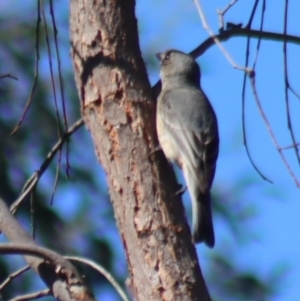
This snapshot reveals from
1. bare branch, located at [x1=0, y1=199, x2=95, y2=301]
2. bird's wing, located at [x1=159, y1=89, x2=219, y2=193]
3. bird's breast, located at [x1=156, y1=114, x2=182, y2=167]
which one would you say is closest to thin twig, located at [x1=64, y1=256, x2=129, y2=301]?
bare branch, located at [x1=0, y1=199, x2=95, y2=301]

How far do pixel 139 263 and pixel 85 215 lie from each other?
197 inches

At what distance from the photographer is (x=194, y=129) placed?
467 cm

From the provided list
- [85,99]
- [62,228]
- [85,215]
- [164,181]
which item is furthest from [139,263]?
[85,215]

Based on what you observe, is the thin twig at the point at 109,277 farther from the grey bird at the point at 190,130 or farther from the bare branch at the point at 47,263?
the grey bird at the point at 190,130

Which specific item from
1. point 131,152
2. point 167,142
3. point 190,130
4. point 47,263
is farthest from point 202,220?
point 47,263

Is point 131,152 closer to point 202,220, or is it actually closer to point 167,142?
point 167,142

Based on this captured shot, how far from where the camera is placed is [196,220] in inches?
162

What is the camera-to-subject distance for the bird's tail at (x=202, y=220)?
394 cm

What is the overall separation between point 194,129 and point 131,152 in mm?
A: 984

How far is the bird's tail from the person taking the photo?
155 inches

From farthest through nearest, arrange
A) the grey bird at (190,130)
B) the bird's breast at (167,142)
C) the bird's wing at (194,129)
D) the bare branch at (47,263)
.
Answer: the bird's wing at (194,129), the grey bird at (190,130), the bird's breast at (167,142), the bare branch at (47,263)

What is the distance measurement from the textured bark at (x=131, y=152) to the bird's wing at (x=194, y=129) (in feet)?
1.41

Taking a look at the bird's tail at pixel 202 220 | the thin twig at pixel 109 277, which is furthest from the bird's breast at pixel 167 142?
the thin twig at pixel 109 277

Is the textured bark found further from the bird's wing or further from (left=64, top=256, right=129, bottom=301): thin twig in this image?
A: the bird's wing
